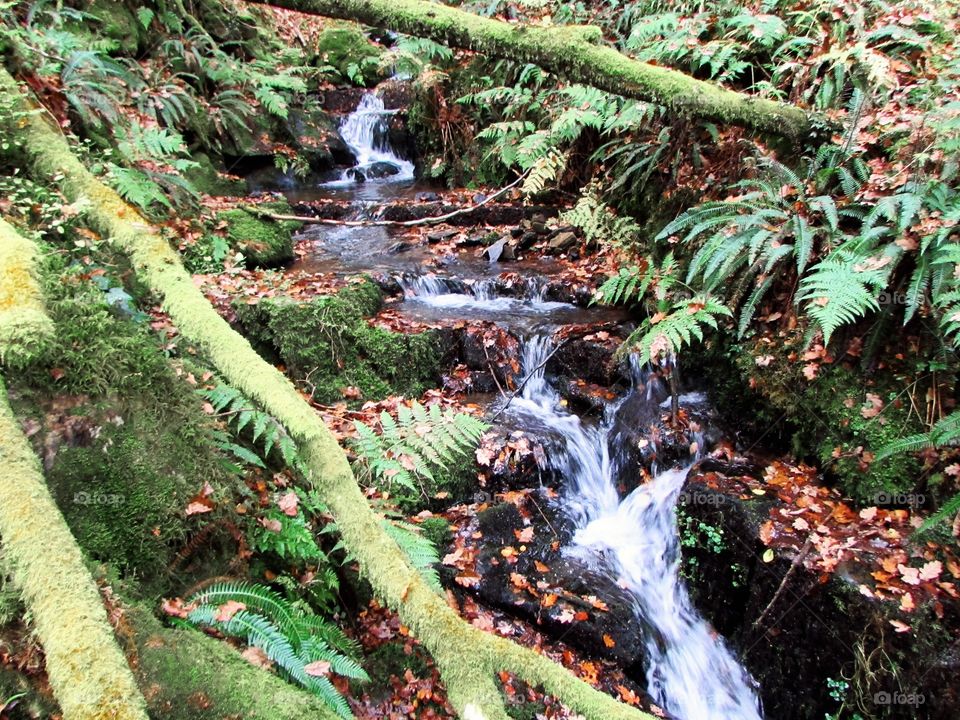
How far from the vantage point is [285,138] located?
40.9 ft

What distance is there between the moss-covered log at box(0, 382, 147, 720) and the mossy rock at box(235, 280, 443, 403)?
433 cm

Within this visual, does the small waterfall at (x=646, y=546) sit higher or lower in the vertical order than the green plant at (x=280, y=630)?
lower

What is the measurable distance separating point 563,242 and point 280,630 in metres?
7.29

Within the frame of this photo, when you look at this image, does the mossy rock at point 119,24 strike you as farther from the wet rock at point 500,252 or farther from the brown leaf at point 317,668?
the brown leaf at point 317,668

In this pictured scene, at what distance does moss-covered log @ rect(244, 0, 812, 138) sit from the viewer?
14.3 ft

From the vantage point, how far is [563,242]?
8.83m

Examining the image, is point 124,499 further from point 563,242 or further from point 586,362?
point 563,242

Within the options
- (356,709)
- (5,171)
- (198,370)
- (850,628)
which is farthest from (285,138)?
(850,628)

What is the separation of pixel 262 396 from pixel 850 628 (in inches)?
162

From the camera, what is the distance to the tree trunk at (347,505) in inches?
61.9

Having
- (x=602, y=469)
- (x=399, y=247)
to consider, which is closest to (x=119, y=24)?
(x=399, y=247)
